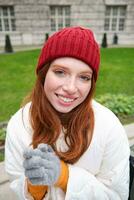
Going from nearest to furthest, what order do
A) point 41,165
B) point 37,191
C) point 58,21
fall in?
point 41,165
point 37,191
point 58,21

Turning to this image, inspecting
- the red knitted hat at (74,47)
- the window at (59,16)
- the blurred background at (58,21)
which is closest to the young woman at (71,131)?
the red knitted hat at (74,47)

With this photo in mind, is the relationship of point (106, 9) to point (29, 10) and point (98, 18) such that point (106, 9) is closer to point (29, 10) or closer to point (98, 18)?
point (98, 18)

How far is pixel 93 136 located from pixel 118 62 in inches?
313

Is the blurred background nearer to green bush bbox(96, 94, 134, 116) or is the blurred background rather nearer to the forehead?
green bush bbox(96, 94, 134, 116)

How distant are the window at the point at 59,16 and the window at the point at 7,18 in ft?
8.35

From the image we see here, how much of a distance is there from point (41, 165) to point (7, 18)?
602 inches

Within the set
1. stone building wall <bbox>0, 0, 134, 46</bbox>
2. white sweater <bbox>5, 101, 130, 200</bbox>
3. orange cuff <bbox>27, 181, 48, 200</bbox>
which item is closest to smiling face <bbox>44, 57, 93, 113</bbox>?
white sweater <bbox>5, 101, 130, 200</bbox>

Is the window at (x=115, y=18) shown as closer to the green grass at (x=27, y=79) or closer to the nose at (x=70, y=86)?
the green grass at (x=27, y=79)

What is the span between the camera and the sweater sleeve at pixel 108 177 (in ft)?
4.44

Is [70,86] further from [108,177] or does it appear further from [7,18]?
[7,18]

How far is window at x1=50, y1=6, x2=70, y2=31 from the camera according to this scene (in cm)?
1520

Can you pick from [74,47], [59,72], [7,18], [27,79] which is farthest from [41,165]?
[7,18]

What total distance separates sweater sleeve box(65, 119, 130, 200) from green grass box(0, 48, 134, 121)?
2.92 meters

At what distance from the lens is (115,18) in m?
15.9
